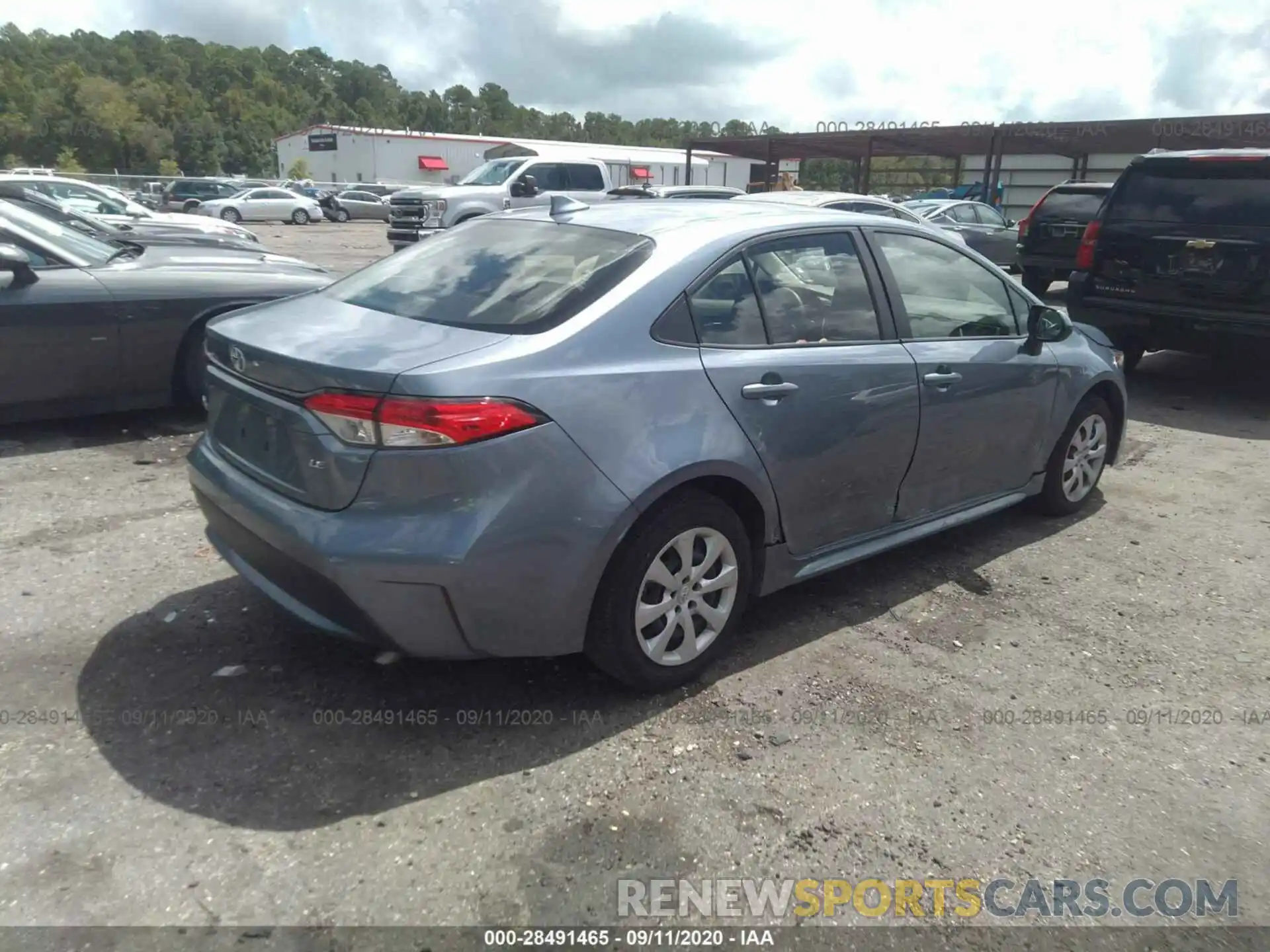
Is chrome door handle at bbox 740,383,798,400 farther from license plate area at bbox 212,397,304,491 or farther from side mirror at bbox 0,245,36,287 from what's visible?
side mirror at bbox 0,245,36,287

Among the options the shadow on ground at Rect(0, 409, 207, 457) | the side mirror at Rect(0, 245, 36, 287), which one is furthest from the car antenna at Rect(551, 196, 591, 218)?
the side mirror at Rect(0, 245, 36, 287)

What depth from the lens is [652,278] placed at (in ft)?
10.6

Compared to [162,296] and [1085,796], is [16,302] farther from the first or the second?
[1085,796]

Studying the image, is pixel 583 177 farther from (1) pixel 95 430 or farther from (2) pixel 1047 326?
(2) pixel 1047 326

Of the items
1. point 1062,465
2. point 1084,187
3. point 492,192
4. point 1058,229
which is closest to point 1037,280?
point 1058,229

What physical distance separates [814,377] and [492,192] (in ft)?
55.3

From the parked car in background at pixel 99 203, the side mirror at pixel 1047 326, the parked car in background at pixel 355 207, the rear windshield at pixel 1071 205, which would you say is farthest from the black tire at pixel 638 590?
the parked car in background at pixel 355 207

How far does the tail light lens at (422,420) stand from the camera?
2.71 metres

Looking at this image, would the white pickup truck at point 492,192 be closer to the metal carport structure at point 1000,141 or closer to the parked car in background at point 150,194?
the metal carport structure at point 1000,141

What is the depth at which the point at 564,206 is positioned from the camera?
3.91 meters

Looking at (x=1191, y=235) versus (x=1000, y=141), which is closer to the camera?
(x=1191, y=235)

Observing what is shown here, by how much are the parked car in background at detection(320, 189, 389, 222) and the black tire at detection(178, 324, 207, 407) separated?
39484 mm

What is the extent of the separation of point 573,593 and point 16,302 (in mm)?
4382

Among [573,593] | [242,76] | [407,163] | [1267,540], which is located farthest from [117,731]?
[242,76]
